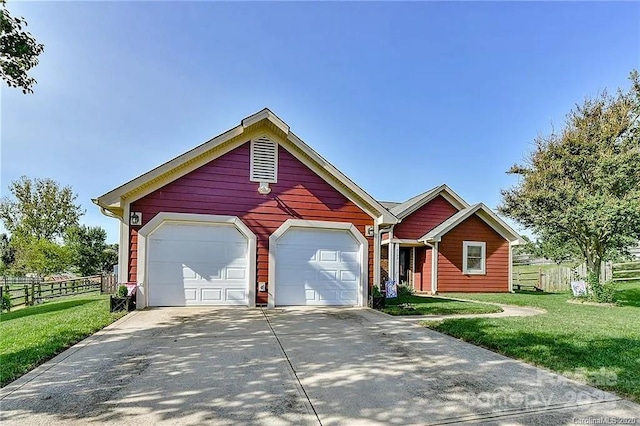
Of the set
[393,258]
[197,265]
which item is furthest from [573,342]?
[393,258]

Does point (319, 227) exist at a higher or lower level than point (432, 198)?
lower

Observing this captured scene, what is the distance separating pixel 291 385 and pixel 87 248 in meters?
28.5

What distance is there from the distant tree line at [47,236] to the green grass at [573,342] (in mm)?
27572

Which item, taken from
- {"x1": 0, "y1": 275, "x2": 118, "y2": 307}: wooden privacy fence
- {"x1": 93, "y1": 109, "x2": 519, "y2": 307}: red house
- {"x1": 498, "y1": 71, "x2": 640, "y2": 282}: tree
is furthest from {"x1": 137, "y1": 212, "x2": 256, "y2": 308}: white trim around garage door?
{"x1": 498, "y1": 71, "x2": 640, "y2": 282}: tree

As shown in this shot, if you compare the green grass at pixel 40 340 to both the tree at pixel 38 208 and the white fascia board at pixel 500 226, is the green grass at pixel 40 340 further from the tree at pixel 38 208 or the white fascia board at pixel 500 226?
the tree at pixel 38 208

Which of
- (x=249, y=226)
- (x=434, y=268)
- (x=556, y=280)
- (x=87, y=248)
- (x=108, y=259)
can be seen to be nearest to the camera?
(x=249, y=226)

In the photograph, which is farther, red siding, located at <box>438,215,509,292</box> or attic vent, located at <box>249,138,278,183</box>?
red siding, located at <box>438,215,509,292</box>

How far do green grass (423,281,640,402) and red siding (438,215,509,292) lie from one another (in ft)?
22.1

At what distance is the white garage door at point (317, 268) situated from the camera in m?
9.27

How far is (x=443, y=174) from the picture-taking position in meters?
22.1

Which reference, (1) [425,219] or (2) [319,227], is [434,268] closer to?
(1) [425,219]

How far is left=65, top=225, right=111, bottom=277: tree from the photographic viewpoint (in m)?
26.1

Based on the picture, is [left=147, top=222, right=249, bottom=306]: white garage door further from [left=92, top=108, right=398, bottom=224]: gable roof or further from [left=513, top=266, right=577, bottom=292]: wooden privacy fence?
[left=513, top=266, right=577, bottom=292]: wooden privacy fence

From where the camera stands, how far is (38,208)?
98.4 ft
